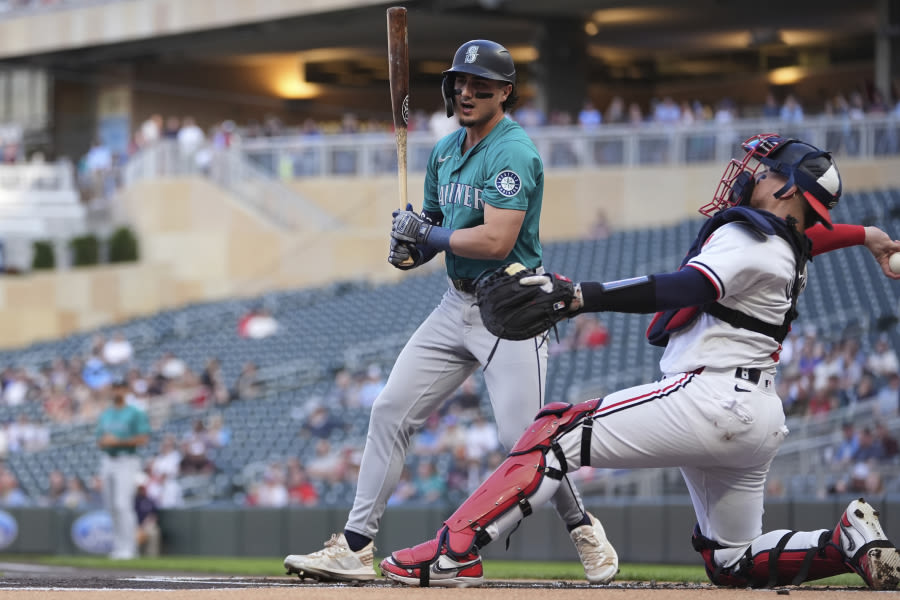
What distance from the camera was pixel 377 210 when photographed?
2488cm

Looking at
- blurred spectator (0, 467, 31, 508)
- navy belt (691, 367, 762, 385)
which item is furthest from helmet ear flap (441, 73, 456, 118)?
blurred spectator (0, 467, 31, 508)

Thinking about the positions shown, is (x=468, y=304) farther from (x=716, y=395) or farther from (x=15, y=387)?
(x=15, y=387)

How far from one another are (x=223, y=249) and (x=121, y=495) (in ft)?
46.2

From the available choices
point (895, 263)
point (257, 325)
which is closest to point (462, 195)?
point (895, 263)

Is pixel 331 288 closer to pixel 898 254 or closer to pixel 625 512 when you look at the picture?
pixel 625 512

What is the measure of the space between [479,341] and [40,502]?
10.7m

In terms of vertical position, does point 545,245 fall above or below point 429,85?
below

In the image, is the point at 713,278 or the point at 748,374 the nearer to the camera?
the point at 713,278

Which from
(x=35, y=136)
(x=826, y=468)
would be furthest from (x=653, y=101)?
(x=826, y=468)

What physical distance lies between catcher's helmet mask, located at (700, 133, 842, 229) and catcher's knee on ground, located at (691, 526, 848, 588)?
112 centimetres

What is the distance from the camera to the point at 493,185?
4941mm

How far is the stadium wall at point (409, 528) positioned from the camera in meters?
10.1

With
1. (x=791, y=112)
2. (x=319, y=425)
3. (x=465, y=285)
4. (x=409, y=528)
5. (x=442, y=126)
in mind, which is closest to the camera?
(x=465, y=285)

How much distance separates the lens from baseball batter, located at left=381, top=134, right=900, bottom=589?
443cm
